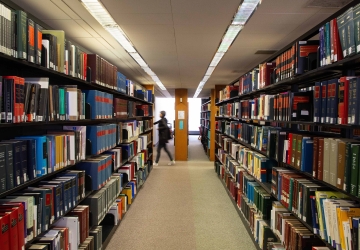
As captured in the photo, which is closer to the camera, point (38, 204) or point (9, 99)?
point (9, 99)

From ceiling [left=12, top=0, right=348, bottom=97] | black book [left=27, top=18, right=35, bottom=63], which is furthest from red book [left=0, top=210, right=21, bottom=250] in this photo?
ceiling [left=12, top=0, right=348, bottom=97]

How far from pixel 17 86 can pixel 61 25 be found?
178 cm

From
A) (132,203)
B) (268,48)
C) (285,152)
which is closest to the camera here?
(285,152)

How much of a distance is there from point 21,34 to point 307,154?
2.21m

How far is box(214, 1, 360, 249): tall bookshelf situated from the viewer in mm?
1610

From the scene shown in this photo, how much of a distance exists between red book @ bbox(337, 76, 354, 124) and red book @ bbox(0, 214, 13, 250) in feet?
6.67

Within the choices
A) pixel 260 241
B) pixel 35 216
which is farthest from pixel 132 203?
pixel 35 216

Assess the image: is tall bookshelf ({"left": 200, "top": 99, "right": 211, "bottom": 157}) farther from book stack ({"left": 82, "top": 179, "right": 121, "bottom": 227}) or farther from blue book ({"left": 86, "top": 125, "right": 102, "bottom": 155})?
blue book ({"left": 86, "top": 125, "right": 102, "bottom": 155})

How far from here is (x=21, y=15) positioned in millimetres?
1600

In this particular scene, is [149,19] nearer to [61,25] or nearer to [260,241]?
[61,25]

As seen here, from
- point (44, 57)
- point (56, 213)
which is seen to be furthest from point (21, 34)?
point (56, 213)

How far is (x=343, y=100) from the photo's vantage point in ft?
5.22

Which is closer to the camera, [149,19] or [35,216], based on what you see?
[35,216]

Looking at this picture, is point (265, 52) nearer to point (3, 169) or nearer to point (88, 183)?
point (88, 183)
